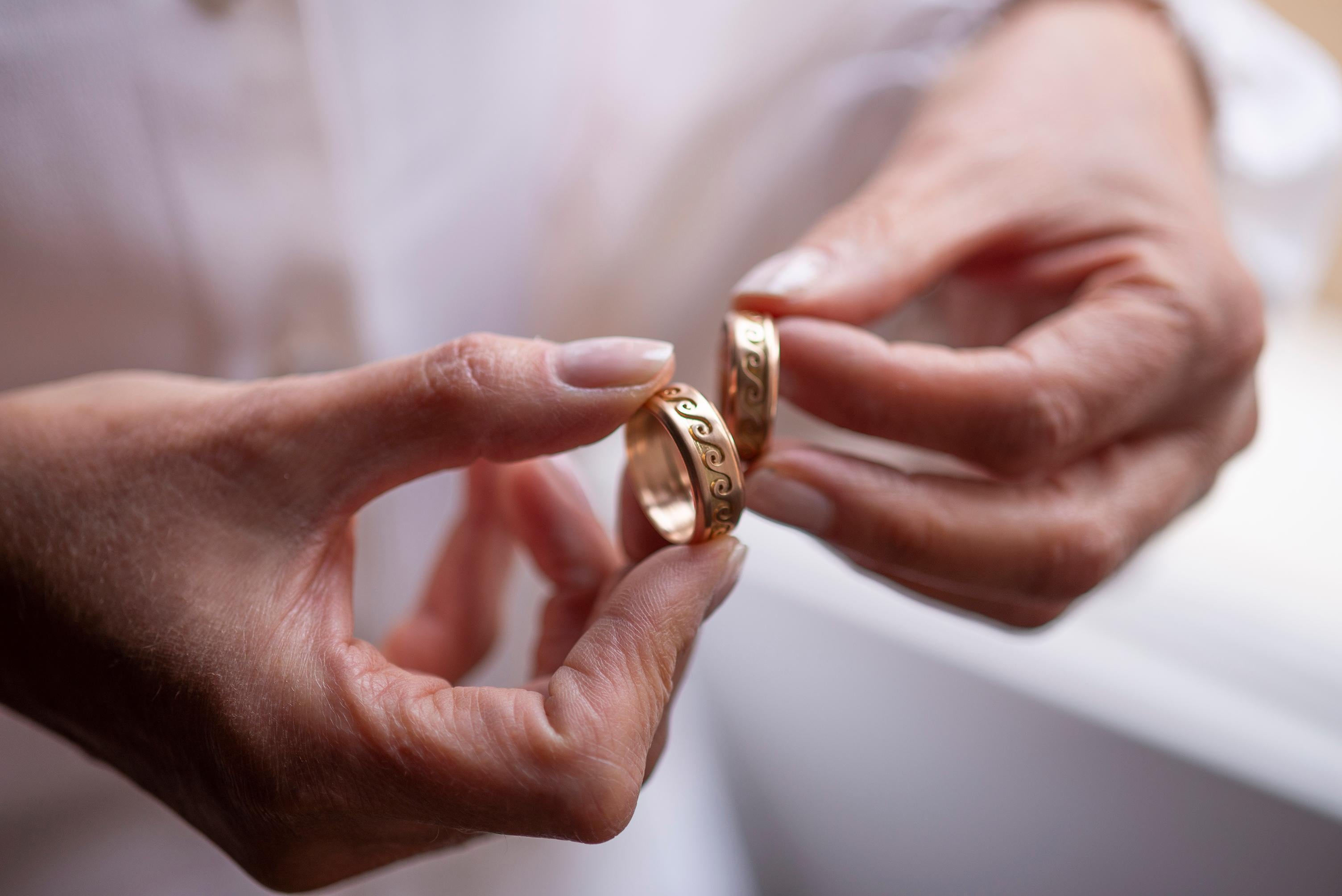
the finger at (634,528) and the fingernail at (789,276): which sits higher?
the fingernail at (789,276)

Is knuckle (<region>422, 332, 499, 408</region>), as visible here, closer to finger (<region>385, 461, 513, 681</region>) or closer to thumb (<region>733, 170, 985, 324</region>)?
thumb (<region>733, 170, 985, 324</region>)

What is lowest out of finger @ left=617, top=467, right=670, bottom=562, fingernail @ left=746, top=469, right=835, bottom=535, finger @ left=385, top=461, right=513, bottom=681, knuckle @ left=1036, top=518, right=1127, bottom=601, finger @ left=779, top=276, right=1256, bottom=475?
finger @ left=385, top=461, right=513, bottom=681

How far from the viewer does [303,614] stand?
557 millimetres

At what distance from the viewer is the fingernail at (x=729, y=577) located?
0.58 meters

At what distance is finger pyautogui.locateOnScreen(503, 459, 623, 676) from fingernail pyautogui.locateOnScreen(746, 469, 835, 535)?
162 mm

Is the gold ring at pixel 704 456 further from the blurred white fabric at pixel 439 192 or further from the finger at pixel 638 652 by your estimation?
the blurred white fabric at pixel 439 192

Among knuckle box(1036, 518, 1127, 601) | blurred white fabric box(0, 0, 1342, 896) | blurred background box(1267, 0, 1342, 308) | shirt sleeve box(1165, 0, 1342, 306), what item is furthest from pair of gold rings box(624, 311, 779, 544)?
blurred background box(1267, 0, 1342, 308)

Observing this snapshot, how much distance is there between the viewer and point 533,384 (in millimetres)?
550

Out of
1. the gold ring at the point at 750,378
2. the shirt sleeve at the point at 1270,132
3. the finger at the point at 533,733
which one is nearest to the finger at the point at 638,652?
the finger at the point at 533,733

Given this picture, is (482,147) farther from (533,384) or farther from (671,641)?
(671,641)

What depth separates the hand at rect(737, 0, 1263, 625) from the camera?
680mm

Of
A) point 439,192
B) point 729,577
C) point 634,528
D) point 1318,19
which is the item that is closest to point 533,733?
point 729,577

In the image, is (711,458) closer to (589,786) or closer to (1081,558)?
(589,786)

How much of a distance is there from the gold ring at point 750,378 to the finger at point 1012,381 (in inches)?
1.4
